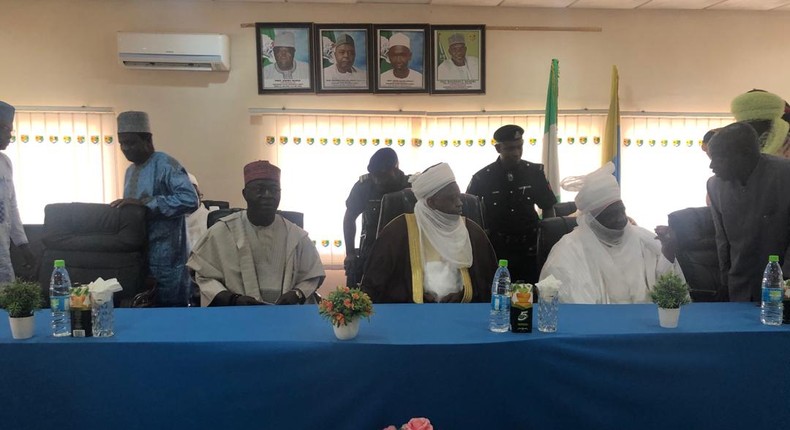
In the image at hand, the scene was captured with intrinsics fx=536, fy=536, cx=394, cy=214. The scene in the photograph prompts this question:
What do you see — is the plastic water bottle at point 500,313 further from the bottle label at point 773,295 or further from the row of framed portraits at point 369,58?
the row of framed portraits at point 369,58

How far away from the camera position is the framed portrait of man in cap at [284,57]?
5.28 meters

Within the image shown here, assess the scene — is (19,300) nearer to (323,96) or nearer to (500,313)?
(500,313)

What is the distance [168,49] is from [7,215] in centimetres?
276

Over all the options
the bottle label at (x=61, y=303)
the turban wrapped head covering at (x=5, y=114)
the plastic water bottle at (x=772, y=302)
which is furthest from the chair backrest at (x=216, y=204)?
the plastic water bottle at (x=772, y=302)

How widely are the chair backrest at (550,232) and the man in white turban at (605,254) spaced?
0.64 ft

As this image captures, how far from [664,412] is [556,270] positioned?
2.91 feet

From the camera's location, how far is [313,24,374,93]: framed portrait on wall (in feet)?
17.5

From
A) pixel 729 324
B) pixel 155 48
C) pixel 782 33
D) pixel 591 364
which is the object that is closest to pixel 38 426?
pixel 591 364

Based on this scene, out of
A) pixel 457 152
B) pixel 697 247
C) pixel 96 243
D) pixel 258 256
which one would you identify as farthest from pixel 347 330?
pixel 457 152

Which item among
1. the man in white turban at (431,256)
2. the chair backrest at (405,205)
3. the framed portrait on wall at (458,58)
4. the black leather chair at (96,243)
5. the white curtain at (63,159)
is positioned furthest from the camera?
the framed portrait on wall at (458,58)

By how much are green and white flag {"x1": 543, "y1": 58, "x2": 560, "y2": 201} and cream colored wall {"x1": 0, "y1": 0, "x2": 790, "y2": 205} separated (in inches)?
9.9

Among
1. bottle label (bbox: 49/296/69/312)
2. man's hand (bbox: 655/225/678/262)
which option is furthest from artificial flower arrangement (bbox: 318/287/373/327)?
man's hand (bbox: 655/225/678/262)

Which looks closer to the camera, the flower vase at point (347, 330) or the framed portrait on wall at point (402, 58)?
the flower vase at point (347, 330)

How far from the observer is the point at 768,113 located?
250 centimetres
